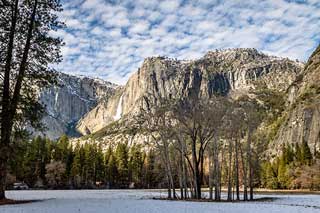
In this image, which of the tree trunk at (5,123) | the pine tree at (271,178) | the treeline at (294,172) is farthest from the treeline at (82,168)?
the tree trunk at (5,123)

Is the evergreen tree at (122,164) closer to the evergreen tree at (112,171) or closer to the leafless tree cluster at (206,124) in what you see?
the evergreen tree at (112,171)

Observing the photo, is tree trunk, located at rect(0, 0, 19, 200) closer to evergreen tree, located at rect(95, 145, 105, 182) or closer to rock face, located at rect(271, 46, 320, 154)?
evergreen tree, located at rect(95, 145, 105, 182)

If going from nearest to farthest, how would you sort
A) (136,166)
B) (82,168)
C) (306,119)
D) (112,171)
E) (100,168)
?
(82,168)
(100,168)
(112,171)
(136,166)
(306,119)

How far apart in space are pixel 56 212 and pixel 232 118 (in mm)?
23006

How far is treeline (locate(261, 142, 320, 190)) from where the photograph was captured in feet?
275

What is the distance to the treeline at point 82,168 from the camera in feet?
316

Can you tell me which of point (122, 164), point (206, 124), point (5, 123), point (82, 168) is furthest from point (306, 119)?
point (5, 123)

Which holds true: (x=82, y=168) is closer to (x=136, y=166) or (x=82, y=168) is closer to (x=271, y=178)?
(x=136, y=166)

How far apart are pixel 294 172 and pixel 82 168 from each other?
183 ft

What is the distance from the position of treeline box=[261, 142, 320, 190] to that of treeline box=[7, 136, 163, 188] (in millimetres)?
29711

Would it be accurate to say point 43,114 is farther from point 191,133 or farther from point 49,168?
point 49,168

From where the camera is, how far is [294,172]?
90.9 metres

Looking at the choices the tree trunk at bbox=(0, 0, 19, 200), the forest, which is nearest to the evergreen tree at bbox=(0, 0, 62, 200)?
the tree trunk at bbox=(0, 0, 19, 200)

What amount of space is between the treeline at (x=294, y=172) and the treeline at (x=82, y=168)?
29.7m
